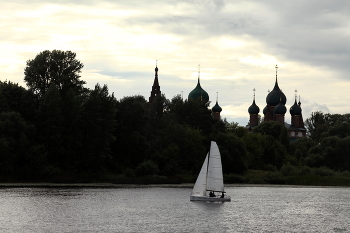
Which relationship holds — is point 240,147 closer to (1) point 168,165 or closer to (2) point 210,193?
(1) point 168,165

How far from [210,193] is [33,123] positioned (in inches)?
1528

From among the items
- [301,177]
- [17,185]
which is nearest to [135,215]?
[17,185]

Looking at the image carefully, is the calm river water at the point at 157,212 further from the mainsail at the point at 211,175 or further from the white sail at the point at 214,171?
the white sail at the point at 214,171

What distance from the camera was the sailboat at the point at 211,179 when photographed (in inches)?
2862

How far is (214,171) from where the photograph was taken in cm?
7288

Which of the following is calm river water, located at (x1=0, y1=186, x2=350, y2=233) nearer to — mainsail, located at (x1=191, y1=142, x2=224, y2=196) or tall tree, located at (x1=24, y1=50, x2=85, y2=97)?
mainsail, located at (x1=191, y1=142, x2=224, y2=196)

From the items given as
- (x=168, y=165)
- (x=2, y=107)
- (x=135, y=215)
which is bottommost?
(x=135, y=215)

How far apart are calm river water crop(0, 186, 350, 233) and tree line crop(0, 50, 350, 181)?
8.97 m

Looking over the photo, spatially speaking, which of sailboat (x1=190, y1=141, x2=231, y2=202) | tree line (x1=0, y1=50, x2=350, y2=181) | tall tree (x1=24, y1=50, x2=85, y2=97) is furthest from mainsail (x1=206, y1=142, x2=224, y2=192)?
tall tree (x1=24, y1=50, x2=85, y2=97)

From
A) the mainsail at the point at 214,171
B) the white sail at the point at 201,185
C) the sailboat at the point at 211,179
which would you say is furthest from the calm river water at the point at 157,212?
the mainsail at the point at 214,171

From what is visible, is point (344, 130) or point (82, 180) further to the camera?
point (344, 130)

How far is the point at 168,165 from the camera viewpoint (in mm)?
109812

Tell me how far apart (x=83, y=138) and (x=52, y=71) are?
44.1ft

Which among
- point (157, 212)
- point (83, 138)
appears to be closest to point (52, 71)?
point (83, 138)
